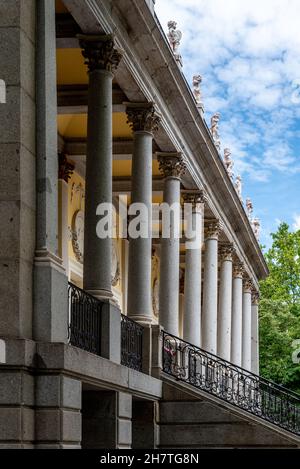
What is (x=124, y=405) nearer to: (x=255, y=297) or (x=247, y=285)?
(x=247, y=285)

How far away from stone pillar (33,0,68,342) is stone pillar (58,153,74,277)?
44.0ft

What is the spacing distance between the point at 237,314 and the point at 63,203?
17.5 metres

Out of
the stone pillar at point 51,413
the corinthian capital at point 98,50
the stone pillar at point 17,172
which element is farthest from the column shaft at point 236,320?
the stone pillar at point 17,172

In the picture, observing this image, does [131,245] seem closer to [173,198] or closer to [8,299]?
[173,198]

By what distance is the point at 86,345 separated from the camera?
19.9m

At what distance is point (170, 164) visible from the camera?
3050 centimetres

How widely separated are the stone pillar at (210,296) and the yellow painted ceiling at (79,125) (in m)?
9.05

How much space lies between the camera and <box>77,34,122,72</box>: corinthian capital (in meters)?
21.9

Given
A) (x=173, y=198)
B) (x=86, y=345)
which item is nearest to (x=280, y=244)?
(x=173, y=198)

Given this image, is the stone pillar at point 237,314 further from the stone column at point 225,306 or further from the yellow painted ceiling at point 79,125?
the yellow painted ceiling at point 79,125

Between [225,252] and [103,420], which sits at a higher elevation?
[225,252]

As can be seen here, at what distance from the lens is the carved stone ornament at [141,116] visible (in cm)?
2606

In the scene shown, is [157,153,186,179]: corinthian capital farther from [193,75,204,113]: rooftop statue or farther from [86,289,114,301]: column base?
[86,289,114,301]: column base

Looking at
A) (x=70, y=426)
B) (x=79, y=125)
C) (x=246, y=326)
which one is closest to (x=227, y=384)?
(x=79, y=125)
